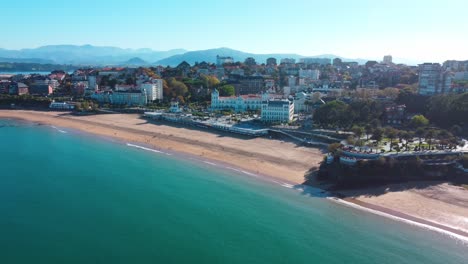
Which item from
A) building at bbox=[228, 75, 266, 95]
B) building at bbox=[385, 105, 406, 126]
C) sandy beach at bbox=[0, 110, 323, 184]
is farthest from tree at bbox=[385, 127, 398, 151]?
building at bbox=[228, 75, 266, 95]

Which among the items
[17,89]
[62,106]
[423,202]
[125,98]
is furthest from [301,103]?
[17,89]

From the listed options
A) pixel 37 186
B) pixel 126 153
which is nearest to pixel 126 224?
pixel 37 186

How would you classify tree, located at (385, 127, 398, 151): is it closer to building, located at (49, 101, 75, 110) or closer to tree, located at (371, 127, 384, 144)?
tree, located at (371, 127, 384, 144)

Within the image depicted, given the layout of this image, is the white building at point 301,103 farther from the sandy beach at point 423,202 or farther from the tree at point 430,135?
the sandy beach at point 423,202

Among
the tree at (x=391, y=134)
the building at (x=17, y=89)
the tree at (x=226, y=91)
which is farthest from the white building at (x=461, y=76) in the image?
the building at (x=17, y=89)

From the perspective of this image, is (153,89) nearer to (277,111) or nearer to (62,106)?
(62,106)
